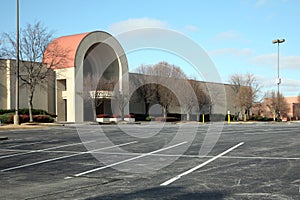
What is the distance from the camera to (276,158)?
11.0 metres

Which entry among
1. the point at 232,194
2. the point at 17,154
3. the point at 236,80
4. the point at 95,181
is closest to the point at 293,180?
the point at 232,194

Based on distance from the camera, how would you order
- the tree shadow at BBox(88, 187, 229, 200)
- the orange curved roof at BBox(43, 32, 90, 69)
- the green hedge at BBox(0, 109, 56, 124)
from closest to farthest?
the tree shadow at BBox(88, 187, 229, 200), the green hedge at BBox(0, 109, 56, 124), the orange curved roof at BBox(43, 32, 90, 69)

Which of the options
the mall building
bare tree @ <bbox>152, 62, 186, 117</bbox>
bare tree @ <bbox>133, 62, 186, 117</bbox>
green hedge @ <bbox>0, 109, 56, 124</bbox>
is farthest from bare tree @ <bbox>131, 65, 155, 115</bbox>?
green hedge @ <bbox>0, 109, 56, 124</bbox>

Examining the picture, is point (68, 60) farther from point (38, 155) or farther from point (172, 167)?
point (172, 167)

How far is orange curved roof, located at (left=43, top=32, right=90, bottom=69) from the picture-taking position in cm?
4281

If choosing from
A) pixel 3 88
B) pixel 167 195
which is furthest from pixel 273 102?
pixel 167 195

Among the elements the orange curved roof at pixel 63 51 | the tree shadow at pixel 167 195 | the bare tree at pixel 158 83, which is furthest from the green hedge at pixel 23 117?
the tree shadow at pixel 167 195

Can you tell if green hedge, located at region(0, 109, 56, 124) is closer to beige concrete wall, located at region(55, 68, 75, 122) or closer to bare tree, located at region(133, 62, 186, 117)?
beige concrete wall, located at region(55, 68, 75, 122)

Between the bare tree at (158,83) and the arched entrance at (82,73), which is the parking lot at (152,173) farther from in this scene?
the arched entrance at (82,73)

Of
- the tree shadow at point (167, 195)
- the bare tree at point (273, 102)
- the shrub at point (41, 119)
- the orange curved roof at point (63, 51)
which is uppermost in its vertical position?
the orange curved roof at point (63, 51)

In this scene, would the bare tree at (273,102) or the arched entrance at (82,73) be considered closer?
the arched entrance at (82,73)

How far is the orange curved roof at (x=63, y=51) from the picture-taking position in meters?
42.8

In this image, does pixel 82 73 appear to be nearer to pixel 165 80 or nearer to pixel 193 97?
pixel 165 80

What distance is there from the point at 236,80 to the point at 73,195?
6756cm
